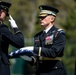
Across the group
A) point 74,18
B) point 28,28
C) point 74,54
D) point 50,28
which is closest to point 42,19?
point 50,28

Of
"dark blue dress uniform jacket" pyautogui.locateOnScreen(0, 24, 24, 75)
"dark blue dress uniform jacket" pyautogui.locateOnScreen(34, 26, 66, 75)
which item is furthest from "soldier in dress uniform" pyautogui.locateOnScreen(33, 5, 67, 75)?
"dark blue dress uniform jacket" pyautogui.locateOnScreen(0, 24, 24, 75)

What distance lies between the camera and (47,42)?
7766mm

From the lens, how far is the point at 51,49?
7629 millimetres

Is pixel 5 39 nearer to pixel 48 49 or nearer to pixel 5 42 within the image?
pixel 5 42

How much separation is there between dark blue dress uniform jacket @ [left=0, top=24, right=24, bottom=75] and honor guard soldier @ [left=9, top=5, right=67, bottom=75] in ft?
0.69

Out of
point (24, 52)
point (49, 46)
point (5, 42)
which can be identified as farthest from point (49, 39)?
point (5, 42)

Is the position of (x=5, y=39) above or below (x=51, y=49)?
above

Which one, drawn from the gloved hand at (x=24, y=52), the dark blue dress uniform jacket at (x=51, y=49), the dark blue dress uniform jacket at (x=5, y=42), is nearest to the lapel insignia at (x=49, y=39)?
the dark blue dress uniform jacket at (x=51, y=49)

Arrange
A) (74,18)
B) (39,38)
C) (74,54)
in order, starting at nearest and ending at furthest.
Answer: (39,38), (74,54), (74,18)

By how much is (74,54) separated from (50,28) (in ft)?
31.1

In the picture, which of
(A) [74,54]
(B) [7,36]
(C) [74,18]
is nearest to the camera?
(B) [7,36]

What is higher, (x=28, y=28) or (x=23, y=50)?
(x=23, y=50)

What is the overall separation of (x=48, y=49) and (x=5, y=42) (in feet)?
2.02

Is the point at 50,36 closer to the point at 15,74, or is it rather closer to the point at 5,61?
the point at 5,61
